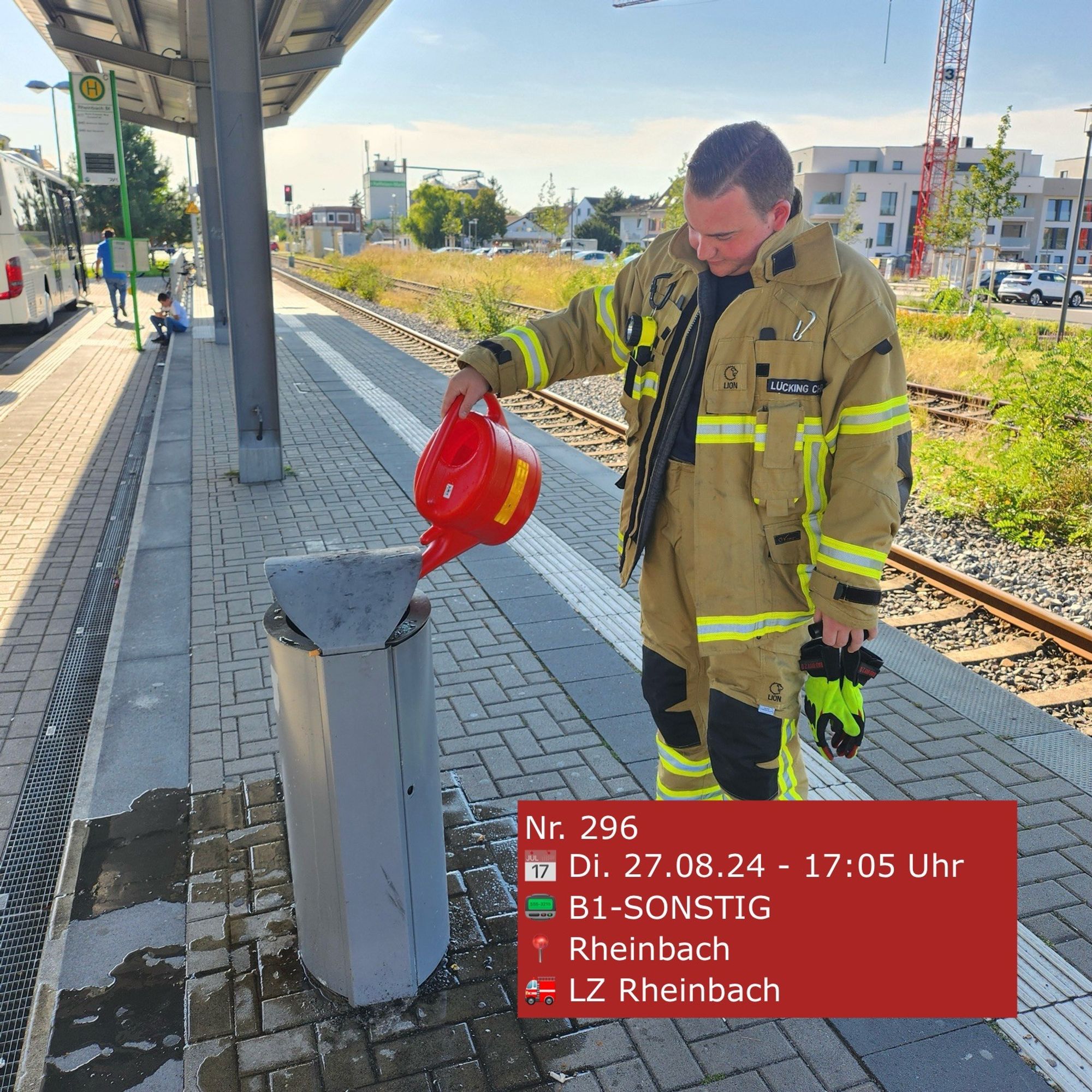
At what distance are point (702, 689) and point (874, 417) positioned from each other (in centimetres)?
97

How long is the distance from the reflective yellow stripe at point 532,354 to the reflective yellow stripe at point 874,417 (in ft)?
2.92

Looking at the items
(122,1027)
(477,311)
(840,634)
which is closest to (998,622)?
(840,634)

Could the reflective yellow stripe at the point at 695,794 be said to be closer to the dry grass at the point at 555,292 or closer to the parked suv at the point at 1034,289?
the dry grass at the point at 555,292

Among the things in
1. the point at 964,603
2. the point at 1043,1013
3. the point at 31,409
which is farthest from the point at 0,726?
the point at 31,409

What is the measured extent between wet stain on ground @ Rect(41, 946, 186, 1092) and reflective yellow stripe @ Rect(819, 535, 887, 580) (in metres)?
2.12

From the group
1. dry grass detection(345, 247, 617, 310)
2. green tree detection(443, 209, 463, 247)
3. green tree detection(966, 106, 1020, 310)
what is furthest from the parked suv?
green tree detection(443, 209, 463, 247)

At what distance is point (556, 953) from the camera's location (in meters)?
2.55

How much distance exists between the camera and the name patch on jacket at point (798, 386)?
2291 mm

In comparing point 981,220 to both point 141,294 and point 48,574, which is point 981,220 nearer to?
point 141,294

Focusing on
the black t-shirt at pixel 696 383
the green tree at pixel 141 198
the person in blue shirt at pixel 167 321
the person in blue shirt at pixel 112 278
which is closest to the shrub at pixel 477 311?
the person in blue shirt at pixel 167 321

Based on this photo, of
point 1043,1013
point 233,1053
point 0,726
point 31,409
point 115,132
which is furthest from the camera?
point 115,132

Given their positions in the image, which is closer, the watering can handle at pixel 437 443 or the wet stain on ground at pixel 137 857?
the watering can handle at pixel 437 443

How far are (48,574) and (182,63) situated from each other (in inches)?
387

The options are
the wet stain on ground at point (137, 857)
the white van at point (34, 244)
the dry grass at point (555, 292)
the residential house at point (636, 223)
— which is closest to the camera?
the wet stain on ground at point (137, 857)
